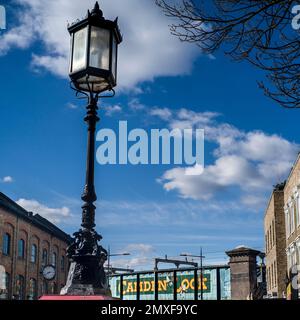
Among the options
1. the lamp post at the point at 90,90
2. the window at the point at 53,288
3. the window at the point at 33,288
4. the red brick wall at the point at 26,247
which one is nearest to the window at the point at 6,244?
the red brick wall at the point at 26,247

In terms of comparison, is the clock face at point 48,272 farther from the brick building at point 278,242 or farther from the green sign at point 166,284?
the brick building at point 278,242

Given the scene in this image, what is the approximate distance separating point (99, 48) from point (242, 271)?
45.4ft

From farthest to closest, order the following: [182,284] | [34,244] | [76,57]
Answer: [34,244] → [182,284] → [76,57]

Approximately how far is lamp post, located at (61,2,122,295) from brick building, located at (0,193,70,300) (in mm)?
29313

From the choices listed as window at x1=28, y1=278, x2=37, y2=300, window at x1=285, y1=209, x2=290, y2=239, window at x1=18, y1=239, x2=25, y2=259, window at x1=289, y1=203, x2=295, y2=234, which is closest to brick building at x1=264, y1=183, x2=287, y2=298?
window at x1=285, y1=209, x2=290, y2=239

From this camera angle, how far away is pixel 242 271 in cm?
1834

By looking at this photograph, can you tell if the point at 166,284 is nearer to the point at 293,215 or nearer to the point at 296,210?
the point at 296,210

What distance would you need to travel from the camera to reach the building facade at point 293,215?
2708cm

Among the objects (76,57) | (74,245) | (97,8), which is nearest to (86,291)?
(74,245)

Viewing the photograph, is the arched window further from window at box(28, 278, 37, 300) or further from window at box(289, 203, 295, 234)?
window at box(289, 203, 295, 234)
